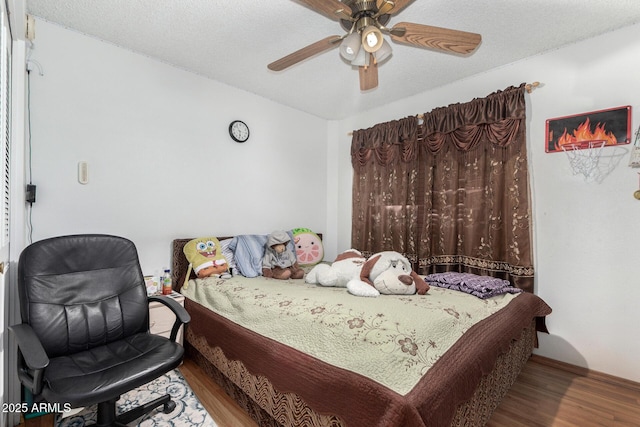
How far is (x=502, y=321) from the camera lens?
6.03 feet

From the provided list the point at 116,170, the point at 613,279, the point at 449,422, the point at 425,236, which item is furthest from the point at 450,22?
the point at 116,170

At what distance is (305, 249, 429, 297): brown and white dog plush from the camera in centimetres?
212

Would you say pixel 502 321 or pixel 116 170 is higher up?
pixel 116 170

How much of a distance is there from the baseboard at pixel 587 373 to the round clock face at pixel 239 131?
11.2 feet

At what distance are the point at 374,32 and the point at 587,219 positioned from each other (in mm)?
2168

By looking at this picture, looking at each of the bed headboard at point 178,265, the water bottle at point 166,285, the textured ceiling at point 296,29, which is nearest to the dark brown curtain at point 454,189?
the textured ceiling at point 296,29

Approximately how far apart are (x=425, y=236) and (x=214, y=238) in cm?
210

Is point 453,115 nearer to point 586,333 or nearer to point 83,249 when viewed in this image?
point 586,333

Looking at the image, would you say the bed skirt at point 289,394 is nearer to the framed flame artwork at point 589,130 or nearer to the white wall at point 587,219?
the white wall at point 587,219

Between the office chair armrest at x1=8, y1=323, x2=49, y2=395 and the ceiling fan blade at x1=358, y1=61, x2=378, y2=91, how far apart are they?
2.26m

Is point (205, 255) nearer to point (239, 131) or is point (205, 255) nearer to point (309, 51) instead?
point (239, 131)

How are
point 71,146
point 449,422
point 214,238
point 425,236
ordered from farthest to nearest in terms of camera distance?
point 425,236
point 214,238
point 71,146
point 449,422

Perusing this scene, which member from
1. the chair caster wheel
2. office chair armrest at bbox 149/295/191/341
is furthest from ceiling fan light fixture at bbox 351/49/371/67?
the chair caster wheel

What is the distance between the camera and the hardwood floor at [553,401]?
1749 millimetres
